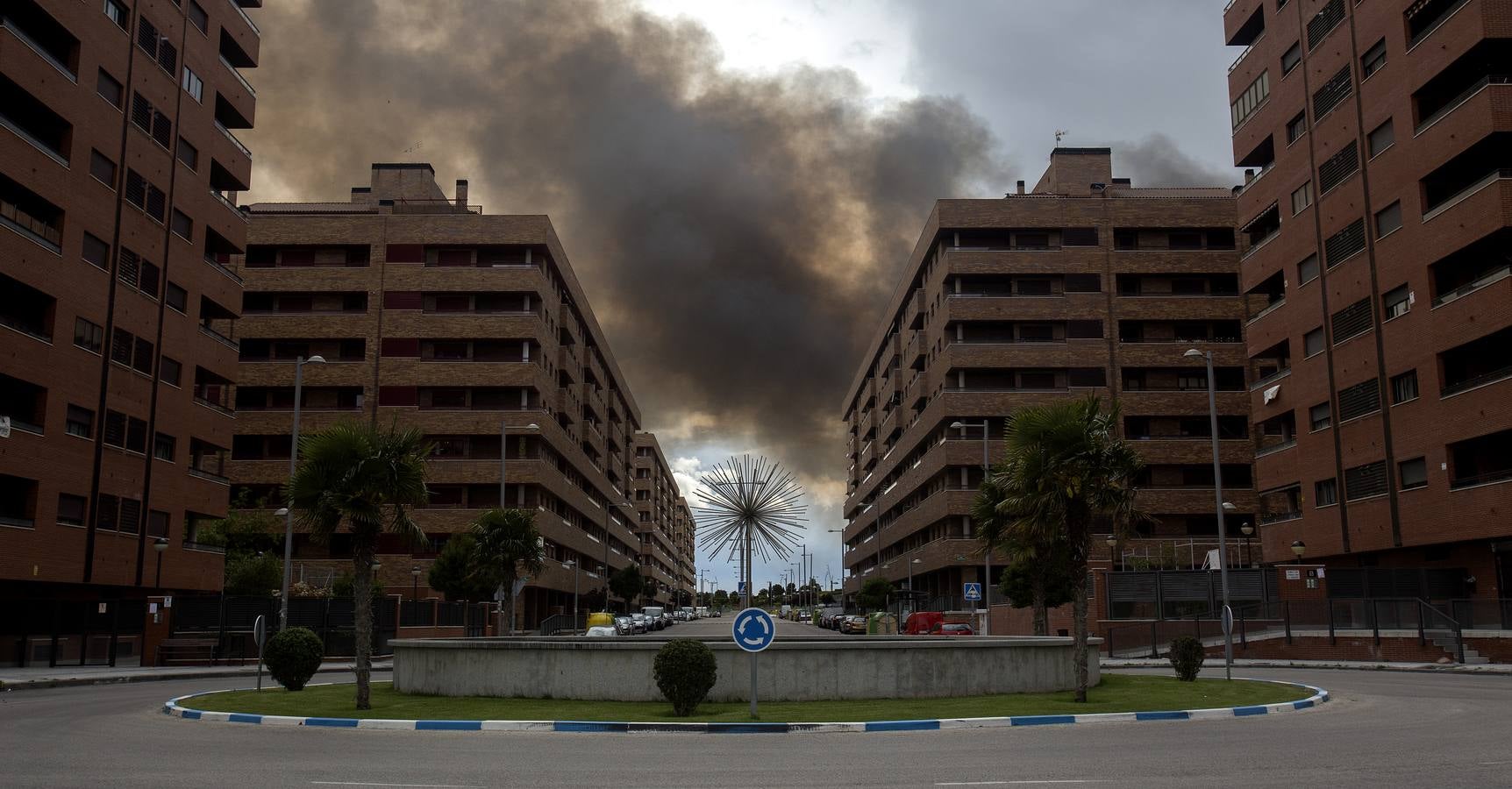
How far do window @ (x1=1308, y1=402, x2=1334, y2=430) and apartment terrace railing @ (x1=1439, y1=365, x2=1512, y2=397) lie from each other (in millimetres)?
7833

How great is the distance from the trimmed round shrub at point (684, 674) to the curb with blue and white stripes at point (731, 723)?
1.05m

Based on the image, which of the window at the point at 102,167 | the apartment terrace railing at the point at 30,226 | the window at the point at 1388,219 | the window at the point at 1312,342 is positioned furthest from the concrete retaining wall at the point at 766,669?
the window at the point at 1312,342

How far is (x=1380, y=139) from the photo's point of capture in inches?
1805

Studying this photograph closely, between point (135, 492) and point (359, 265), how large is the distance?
93.2 feet

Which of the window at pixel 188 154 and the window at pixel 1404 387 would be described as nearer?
the window at pixel 1404 387

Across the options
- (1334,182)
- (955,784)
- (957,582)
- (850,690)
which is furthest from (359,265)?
(955,784)

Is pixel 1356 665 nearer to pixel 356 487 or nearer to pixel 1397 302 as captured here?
pixel 1397 302

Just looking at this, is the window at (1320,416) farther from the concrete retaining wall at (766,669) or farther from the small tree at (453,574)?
the small tree at (453,574)

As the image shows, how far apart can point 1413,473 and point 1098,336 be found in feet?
105

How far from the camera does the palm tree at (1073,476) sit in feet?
75.7

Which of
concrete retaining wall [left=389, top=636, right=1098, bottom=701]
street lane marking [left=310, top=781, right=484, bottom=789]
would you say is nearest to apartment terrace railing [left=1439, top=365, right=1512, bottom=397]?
concrete retaining wall [left=389, top=636, right=1098, bottom=701]

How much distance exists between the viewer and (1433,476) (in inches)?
1639

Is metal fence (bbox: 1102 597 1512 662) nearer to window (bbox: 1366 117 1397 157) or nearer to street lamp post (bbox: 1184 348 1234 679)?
street lamp post (bbox: 1184 348 1234 679)

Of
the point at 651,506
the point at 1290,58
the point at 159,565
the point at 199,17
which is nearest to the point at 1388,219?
the point at 1290,58
